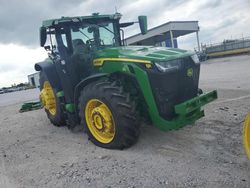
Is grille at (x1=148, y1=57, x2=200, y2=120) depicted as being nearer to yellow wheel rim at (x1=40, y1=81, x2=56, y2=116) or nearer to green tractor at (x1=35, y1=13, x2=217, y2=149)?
green tractor at (x1=35, y1=13, x2=217, y2=149)

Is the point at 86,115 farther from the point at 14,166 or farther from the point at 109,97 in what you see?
the point at 14,166

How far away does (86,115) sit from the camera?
6.16 meters

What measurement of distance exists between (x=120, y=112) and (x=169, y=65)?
112cm

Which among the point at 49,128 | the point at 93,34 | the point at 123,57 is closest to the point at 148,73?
the point at 123,57

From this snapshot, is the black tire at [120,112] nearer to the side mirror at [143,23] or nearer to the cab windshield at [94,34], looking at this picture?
the cab windshield at [94,34]

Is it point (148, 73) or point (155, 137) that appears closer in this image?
point (148, 73)

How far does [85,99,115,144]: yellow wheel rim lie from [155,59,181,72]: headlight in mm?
1134

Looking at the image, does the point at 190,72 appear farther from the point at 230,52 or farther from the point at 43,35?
the point at 230,52

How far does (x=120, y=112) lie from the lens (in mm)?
5395

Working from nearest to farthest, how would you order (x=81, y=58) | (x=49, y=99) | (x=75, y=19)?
(x=75, y=19) < (x=81, y=58) < (x=49, y=99)

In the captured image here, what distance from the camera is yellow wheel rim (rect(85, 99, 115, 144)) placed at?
576 cm

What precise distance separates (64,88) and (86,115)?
1.20m

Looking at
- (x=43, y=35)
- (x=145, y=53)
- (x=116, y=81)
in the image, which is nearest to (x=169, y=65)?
(x=145, y=53)

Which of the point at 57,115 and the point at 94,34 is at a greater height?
the point at 94,34
